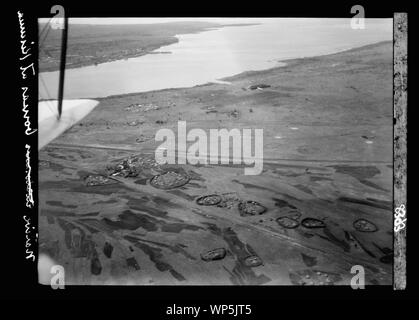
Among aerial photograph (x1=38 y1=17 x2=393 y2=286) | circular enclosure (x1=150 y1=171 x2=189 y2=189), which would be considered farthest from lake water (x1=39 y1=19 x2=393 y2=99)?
circular enclosure (x1=150 y1=171 x2=189 y2=189)

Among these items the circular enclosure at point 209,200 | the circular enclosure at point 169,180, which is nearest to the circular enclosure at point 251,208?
the circular enclosure at point 209,200

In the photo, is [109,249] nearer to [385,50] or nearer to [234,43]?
[234,43]

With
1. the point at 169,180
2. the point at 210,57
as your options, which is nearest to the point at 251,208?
the point at 169,180

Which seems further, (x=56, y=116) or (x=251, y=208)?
(x=56, y=116)

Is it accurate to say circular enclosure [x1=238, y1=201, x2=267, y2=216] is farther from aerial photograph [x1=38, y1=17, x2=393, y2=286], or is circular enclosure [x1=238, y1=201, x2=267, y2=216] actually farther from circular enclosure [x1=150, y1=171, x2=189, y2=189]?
circular enclosure [x1=150, y1=171, x2=189, y2=189]

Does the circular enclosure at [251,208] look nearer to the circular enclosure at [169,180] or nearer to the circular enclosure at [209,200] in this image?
the circular enclosure at [209,200]

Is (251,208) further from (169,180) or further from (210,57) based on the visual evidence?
(210,57)
